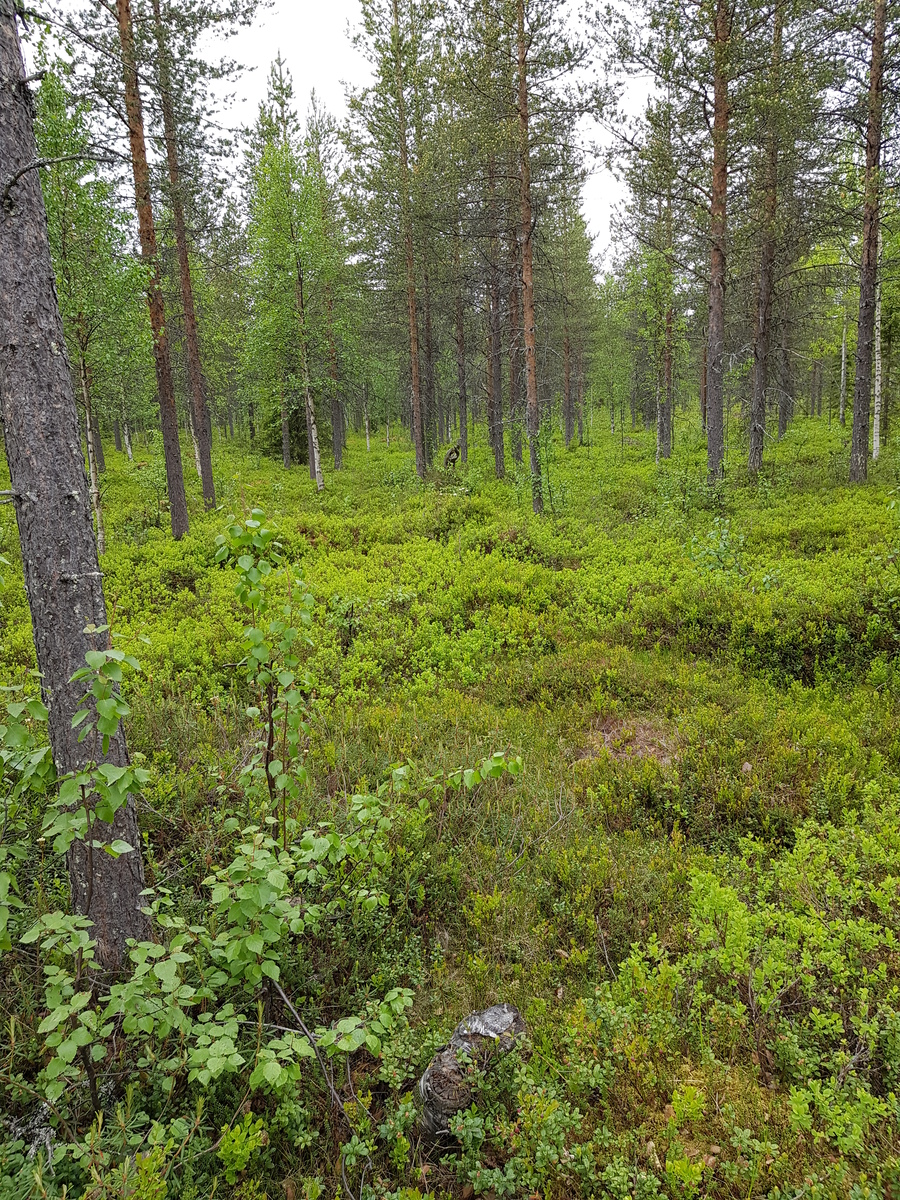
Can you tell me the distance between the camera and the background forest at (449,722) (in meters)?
2.46

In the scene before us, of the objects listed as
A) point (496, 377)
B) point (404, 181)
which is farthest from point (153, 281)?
point (496, 377)

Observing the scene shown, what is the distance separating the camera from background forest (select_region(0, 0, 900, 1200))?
8.07ft

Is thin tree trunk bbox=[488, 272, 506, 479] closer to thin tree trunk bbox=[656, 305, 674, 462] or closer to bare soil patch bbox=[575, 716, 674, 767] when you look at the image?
thin tree trunk bbox=[656, 305, 674, 462]

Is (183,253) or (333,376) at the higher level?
(183,253)

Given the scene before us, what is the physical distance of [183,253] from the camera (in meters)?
15.4

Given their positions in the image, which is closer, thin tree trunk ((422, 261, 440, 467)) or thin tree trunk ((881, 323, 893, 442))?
thin tree trunk ((881, 323, 893, 442))

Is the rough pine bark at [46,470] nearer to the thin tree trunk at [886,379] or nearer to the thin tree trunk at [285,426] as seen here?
the thin tree trunk at [285,426]

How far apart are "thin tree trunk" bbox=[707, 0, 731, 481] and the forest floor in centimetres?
487

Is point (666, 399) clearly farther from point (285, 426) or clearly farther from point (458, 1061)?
point (458, 1061)

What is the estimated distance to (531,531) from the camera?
12398mm

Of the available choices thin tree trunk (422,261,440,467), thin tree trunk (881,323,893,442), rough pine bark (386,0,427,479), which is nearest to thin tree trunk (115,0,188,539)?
rough pine bark (386,0,427,479)

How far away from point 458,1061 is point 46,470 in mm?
3687

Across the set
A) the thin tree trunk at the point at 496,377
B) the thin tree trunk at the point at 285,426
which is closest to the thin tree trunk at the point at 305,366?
the thin tree trunk at the point at 285,426

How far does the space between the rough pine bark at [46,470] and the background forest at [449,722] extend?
2cm
